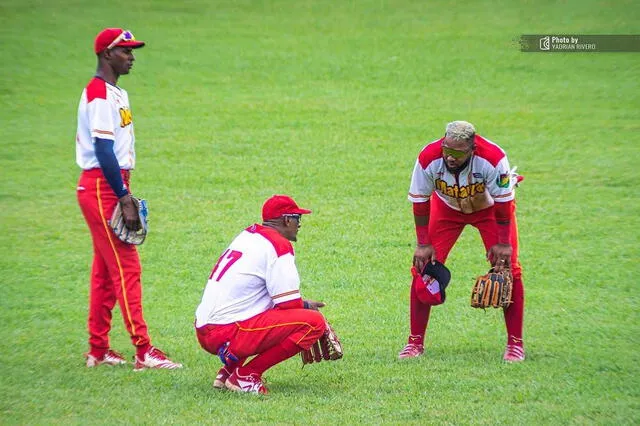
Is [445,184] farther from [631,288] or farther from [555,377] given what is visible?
[631,288]

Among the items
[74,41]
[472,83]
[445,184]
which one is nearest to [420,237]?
[445,184]

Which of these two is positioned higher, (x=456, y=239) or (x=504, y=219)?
(x=504, y=219)

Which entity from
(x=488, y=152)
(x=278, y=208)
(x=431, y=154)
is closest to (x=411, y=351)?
(x=431, y=154)

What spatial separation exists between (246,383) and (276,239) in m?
0.95

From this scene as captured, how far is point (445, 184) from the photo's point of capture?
294 inches

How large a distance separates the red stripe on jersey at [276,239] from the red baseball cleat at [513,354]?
1.97 meters

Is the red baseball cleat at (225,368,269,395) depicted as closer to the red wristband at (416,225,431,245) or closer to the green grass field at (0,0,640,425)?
the green grass field at (0,0,640,425)

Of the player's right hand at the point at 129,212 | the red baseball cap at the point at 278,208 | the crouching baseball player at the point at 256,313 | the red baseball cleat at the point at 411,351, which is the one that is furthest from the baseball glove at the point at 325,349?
the player's right hand at the point at 129,212

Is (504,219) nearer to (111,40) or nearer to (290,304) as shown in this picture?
(290,304)

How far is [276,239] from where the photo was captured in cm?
666

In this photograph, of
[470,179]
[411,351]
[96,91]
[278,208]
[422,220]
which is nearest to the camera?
[278,208]

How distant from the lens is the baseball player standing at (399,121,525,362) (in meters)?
7.24

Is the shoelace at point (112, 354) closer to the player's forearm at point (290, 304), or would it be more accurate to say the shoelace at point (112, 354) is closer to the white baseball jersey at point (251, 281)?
the white baseball jersey at point (251, 281)

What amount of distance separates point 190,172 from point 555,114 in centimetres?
654
